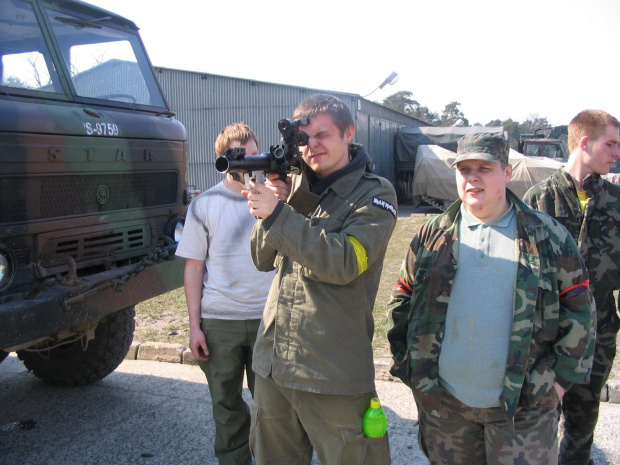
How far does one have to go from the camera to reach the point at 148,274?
3604 millimetres

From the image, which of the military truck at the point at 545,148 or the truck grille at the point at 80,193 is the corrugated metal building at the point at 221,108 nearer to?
the military truck at the point at 545,148

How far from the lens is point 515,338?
2.03 m

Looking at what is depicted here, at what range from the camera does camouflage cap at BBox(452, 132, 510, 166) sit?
210cm

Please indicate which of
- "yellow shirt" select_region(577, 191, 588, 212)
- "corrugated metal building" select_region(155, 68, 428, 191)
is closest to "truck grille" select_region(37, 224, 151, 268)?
"yellow shirt" select_region(577, 191, 588, 212)

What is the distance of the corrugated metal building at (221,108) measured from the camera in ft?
62.2

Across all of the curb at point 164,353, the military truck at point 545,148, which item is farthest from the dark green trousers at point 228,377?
the military truck at point 545,148

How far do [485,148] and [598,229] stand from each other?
3.82ft

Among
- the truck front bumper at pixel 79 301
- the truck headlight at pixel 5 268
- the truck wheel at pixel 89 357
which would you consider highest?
the truck headlight at pixel 5 268

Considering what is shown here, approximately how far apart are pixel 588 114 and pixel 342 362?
1.90 metres

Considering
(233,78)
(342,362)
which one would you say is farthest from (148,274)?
(233,78)

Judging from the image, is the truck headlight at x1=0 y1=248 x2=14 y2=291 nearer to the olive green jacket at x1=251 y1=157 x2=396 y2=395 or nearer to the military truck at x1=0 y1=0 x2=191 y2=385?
the military truck at x1=0 y1=0 x2=191 y2=385

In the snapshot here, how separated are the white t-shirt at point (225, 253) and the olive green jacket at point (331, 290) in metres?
0.76

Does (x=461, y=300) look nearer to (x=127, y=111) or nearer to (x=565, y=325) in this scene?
(x=565, y=325)

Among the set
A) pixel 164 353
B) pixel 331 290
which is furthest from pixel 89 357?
pixel 331 290
